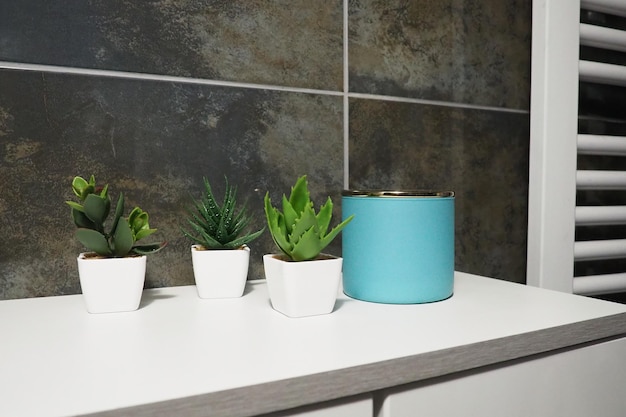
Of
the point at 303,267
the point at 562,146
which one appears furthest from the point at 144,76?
the point at 562,146

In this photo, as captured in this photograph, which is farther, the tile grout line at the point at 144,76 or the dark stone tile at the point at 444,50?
the dark stone tile at the point at 444,50

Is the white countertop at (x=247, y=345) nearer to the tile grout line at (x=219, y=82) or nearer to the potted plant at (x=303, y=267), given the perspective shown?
the potted plant at (x=303, y=267)

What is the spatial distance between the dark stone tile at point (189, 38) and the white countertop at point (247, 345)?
0.96ft

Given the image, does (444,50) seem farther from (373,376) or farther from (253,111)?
(373,376)

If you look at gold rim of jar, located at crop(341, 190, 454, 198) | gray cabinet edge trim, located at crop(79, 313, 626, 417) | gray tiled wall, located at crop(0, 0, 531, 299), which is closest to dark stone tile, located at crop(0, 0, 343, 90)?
gray tiled wall, located at crop(0, 0, 531, 299)

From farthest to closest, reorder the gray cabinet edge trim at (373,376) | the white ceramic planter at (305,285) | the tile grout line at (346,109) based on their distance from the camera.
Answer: the tile grout line at (346,109), the white ceramic planter at (305,285), the gray cabinet edge trim at (373,376)

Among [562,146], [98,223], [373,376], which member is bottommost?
[373,376]

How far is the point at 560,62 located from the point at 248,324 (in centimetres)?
65

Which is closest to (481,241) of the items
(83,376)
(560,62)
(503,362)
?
(560,62)

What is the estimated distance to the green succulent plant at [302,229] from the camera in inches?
19.0

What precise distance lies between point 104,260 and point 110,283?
2cm

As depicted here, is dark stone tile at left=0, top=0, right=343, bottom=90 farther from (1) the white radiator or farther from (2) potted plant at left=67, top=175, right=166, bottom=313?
(1) the white radiator

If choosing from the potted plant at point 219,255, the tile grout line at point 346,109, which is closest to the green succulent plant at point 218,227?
the potted plant at point 219,255

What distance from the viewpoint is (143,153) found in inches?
24.0
